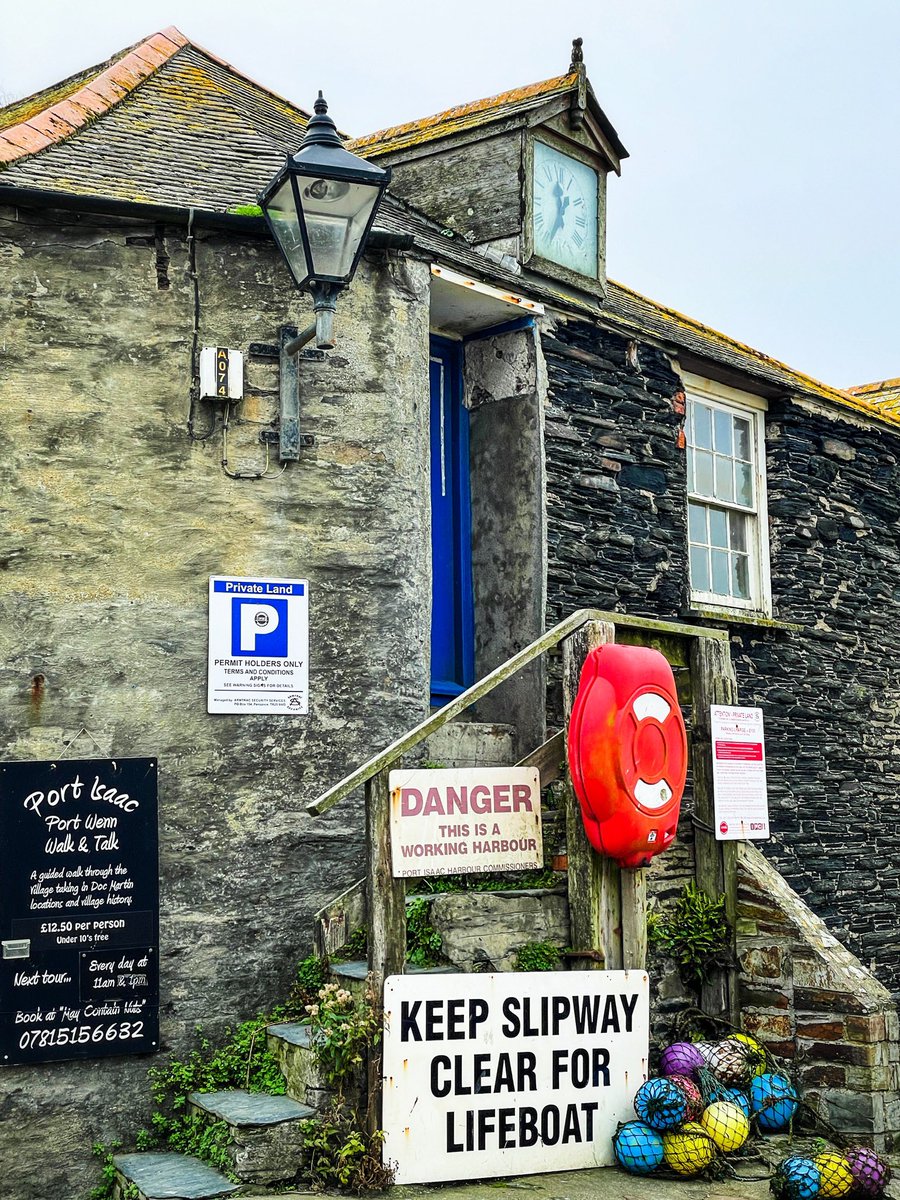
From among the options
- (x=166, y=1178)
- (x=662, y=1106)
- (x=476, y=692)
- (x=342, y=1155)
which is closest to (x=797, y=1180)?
(x=662, y=1106)

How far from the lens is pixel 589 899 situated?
6270 mm

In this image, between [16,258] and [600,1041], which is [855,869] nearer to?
[600,1041]

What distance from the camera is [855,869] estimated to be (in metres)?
10.4

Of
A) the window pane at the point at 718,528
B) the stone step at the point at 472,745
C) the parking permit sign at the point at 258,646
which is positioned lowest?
the stone step at the point at 472,745

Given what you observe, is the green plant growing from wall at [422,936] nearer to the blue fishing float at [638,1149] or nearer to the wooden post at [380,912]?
the wooden post at [380,912]

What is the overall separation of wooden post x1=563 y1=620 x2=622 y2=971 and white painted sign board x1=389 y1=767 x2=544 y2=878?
0.18 m

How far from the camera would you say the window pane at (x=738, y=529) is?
1015 centimetres

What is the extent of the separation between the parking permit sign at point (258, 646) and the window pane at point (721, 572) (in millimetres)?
4052

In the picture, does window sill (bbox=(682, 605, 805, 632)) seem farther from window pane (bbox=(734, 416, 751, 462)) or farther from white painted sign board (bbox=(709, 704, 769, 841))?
white painted sign board (bbox=(709, 704, 769, 841))

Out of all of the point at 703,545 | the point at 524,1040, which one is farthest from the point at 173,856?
the point at 703,545

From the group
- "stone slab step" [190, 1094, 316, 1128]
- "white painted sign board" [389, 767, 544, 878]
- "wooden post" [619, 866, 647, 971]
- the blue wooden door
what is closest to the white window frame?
the blue wooden door

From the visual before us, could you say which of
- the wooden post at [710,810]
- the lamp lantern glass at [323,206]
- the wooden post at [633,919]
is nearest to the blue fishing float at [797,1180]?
the wooden post at [633,919]

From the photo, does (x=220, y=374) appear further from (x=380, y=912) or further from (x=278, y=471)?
(x=380, y=912)

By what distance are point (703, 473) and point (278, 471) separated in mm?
4064
